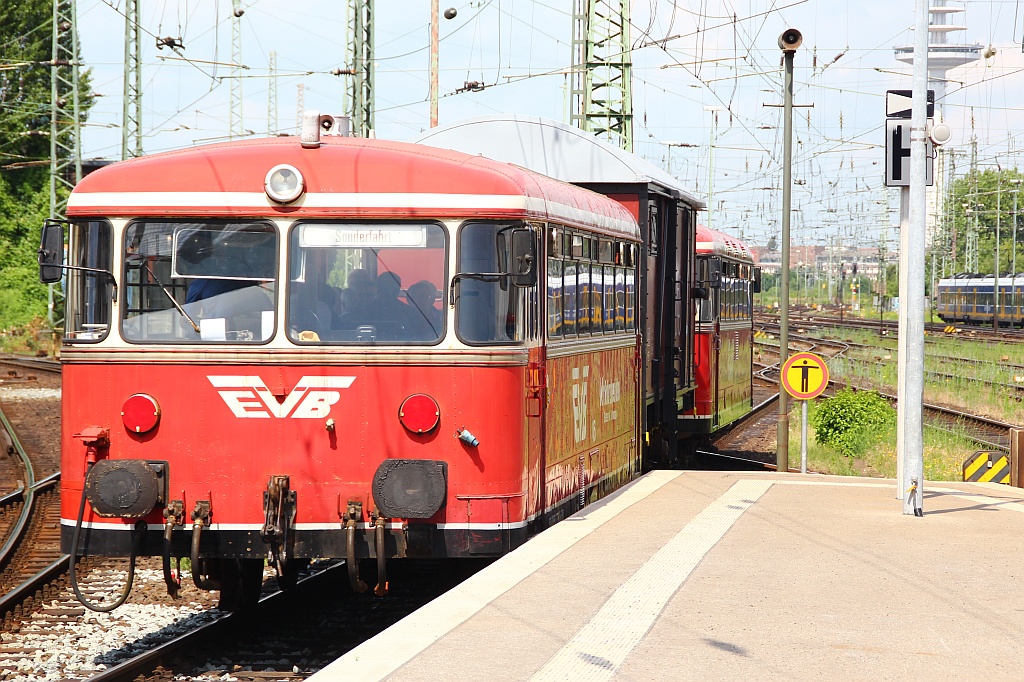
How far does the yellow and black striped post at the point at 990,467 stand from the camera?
15.6 metres

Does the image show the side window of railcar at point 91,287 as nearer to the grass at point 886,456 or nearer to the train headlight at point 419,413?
the train headlight at point 419,413

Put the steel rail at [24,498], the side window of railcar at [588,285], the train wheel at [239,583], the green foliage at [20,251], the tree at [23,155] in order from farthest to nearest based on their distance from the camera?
1. the tree at [23,155]
2. the green foliage at [20,251]
3. the steel rail at [24,498]
4. the side window of railcar at [588,285]
5. the train wheel at [239,583]

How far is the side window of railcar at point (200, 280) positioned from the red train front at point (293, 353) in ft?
0.04

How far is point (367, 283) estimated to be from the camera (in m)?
8.09

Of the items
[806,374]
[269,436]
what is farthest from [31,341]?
[269,436]

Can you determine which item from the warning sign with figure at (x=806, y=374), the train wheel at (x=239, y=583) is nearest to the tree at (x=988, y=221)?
the warning sign with figure at (x=806, y=374)

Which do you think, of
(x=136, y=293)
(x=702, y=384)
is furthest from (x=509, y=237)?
(x=702, y=384)

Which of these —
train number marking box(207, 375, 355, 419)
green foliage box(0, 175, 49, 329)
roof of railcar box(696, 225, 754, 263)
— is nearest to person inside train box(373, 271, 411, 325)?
train number marking box(207, 375, 355, 419)

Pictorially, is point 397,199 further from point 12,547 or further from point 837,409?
point 837,409

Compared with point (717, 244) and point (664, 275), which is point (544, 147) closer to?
point (664, 275)

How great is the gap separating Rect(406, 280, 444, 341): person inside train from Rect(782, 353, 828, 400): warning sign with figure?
9173 millimetres

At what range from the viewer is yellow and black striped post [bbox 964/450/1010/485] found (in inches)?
615

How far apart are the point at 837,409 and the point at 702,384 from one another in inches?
148

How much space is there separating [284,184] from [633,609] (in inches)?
128
